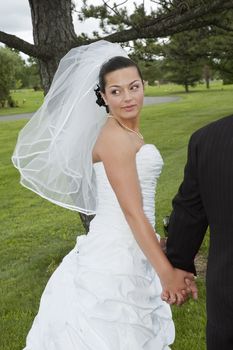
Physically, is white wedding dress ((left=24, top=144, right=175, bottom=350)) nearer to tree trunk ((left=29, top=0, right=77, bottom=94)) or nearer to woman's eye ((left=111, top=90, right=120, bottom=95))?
woman's eye ((left=111, top=90, right=120, bottom=95))

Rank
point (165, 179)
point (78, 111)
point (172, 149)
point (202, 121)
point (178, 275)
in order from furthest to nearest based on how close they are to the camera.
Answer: point (202, 121)
point (172, 149)
point (165, 179)
point (78, 111)
point (178, 275)

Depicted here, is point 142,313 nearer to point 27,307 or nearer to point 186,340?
point 186,340

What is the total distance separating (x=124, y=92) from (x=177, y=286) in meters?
1.25

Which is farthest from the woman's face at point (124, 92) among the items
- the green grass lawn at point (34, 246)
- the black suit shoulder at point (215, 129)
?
the green grass lawn at point (34, 246)

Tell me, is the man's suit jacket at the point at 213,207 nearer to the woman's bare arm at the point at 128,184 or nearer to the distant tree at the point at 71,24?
the woman's bare arm at the point at 128,184

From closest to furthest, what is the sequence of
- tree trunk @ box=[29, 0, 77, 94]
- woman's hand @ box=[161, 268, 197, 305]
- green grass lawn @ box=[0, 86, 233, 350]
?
woman's hand @ box=[161, 268, 197, 305] → green grass lawn @ box=[0, 86, 233, 350] → tree trunk @ box=[29, 0, 77, 94]

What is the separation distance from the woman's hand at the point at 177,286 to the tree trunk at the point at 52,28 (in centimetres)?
347

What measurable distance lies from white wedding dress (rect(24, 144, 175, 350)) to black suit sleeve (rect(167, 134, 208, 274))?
0.88m

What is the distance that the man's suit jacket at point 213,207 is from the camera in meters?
2.00

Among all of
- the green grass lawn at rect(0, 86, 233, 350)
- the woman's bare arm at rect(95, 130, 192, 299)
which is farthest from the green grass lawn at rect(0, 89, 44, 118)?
the woman's bare arm at rect(95, 130, 192, 299)

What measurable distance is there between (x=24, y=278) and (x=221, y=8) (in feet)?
12.6

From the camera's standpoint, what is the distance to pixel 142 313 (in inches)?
134

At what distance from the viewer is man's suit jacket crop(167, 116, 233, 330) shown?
6.57 feet

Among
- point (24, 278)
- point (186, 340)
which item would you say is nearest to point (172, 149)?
point (24, 278)
